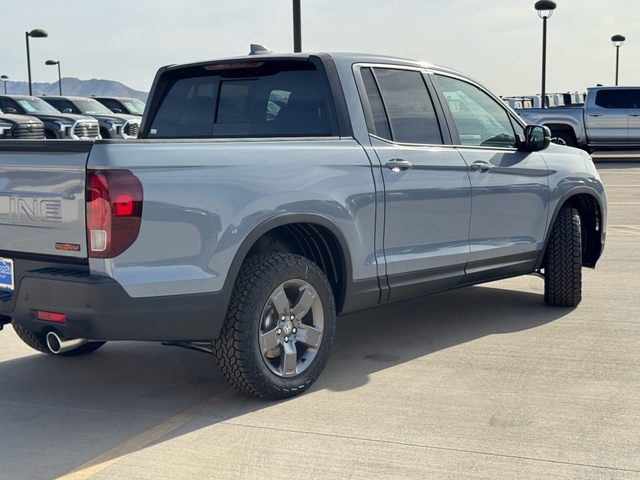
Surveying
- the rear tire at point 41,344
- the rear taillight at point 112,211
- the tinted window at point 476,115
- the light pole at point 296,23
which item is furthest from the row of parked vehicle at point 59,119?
the rear taillight at point 112,211

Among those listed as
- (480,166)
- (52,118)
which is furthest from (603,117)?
(480,166)

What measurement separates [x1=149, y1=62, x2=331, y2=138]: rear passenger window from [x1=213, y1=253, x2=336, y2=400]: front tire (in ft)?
3.05

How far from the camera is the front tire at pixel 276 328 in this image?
4629 millimetres

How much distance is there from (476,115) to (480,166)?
42 cm

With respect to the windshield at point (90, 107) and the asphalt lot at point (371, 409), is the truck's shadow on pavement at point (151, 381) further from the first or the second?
the windshield at point (90, 107)

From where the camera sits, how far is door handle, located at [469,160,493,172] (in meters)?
6.07

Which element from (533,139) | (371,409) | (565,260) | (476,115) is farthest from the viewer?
(565,260)

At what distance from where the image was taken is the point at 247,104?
5.64 meters

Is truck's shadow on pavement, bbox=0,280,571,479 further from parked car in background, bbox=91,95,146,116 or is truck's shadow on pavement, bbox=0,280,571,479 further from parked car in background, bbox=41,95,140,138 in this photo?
parked car in background, bbox=91,95,146,116

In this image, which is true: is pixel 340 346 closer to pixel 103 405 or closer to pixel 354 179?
pixel 354 179

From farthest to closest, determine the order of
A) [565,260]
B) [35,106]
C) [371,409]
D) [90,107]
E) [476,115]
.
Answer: [90,107]
[35,106]
[565,260]
[476,115]
[371,409]

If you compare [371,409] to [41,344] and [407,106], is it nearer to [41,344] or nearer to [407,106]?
[407,106]

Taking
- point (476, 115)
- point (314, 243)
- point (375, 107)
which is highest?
point (375, 107)

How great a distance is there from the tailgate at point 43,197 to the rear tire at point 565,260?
12.4ft
